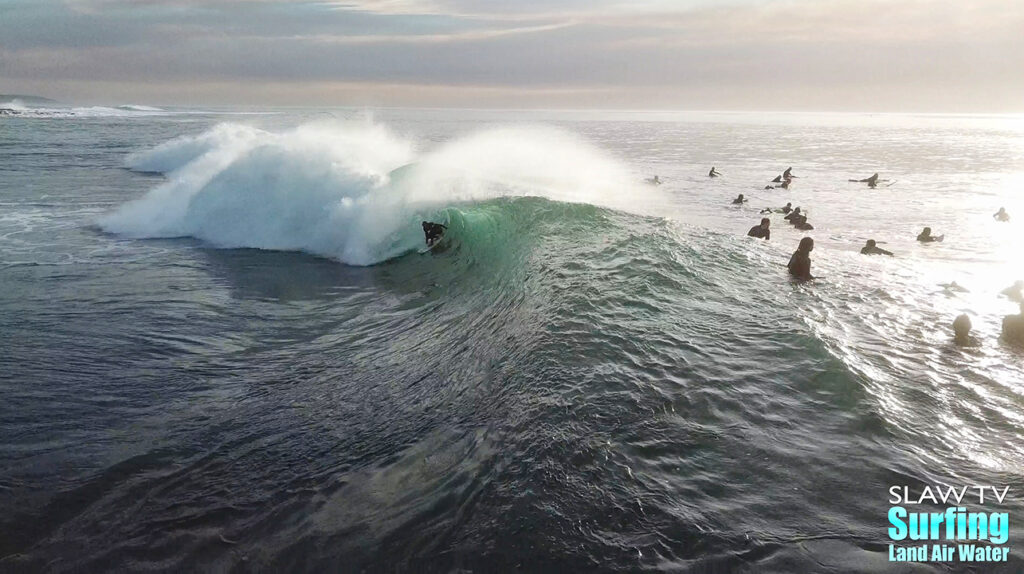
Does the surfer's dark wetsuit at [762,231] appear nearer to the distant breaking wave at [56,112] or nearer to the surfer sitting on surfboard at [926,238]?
the surfer sitting on surfboard at [926,238]

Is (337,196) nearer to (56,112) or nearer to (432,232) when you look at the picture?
(432,232)

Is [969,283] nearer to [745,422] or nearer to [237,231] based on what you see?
[745,422]

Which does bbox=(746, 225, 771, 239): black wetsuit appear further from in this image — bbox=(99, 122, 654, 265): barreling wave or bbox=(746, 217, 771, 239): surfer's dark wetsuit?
bbox=(99, 122, 654, 265): barreling wave

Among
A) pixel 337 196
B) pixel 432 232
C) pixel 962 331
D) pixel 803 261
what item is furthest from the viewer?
pixel 337 196

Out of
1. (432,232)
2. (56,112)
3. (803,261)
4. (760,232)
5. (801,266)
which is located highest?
(56,112)

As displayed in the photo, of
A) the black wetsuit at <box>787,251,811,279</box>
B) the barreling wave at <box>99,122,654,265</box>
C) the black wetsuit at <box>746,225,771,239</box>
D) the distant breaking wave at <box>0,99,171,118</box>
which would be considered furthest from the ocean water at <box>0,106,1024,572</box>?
the distant breaking wave at <box>0,99,171,118</box>

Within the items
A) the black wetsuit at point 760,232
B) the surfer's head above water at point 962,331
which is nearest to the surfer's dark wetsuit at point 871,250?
the black wetsuit at point 760,232

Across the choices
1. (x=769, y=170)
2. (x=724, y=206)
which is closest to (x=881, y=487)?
(x=724, y=206)

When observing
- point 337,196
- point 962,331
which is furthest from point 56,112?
point 962,331
